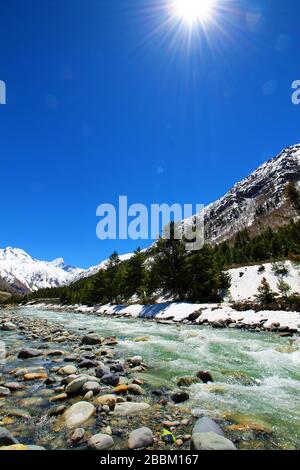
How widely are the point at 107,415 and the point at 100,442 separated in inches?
64.6

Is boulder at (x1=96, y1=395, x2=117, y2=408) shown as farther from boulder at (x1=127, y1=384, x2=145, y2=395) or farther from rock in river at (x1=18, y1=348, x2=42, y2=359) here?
rock in river at (x1=18, y1=348, x2=42, y2=359)

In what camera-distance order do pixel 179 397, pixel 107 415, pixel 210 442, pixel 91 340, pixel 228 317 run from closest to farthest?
pixel 210 442
pixel 107 415
pixel 179 397
pixel 91 340
pixel 228 317

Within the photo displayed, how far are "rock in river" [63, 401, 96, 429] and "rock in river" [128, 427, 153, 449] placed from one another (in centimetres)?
154

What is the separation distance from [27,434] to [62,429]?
0.76m

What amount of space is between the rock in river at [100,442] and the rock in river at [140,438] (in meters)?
0.43

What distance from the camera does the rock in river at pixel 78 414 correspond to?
7.08 metres

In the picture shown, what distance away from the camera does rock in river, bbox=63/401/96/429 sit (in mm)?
7079

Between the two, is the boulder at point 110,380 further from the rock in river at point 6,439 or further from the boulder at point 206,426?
the rock in river at point 6,439

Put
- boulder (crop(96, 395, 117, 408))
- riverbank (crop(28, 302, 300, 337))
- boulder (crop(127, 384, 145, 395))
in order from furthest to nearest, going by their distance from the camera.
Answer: riverbank (crop(28, 302, 300, 337)), boulder (crop(127, 384, 145, 395)), boulder (crop(96, 395, 117, 408))

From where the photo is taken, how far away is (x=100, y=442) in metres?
6.02

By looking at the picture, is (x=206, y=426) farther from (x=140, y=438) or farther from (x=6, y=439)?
(x=6, y=439)

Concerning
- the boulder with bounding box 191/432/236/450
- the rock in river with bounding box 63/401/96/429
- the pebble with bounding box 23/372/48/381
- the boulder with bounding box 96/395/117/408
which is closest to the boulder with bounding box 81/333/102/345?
the pebble with bounding box 23/372/48/381

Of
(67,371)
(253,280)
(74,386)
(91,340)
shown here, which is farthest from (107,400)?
(253,280)
